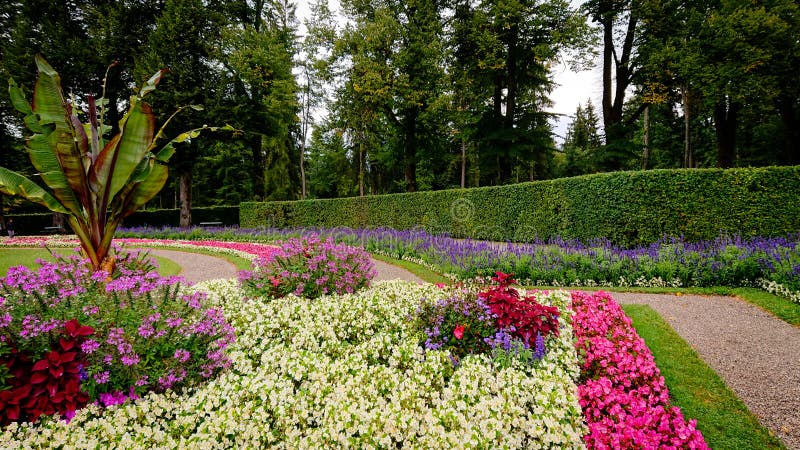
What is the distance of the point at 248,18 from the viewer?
27.1 m

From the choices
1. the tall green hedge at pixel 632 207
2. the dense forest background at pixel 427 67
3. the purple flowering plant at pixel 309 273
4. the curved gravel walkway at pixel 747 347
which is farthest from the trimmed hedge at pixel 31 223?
the curved gravel walkway at pixel 747 347

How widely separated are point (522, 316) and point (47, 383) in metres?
3.98

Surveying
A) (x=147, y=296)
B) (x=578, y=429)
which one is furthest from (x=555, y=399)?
(x=147, y=296)

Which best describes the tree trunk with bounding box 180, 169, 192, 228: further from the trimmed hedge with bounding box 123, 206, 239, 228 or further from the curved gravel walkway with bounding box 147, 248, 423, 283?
the curved gravel walkway with bounding box 147, 248, 423, 283

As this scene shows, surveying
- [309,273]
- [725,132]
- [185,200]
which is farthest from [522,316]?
[185,200]

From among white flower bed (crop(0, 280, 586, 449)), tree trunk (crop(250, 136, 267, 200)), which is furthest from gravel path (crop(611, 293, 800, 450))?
tree trunk (crop(250, 136, 267, 200))

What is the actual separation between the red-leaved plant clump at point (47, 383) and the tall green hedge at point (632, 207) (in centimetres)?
1042

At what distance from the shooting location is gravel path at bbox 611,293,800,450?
3.07m

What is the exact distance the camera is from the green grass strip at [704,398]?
2.77 m

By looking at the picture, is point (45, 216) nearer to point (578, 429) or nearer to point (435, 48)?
point (435, 48)

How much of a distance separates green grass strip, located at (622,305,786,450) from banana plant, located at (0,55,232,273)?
6650 millimetres

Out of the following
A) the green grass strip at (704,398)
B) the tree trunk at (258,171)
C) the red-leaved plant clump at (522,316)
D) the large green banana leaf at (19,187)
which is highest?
the tree trunk at (258,171)

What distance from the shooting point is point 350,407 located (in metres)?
2.54

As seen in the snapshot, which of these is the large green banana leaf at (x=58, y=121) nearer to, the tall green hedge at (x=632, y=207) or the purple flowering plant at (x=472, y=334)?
the purple flowering plant at (x=472, y=334)
